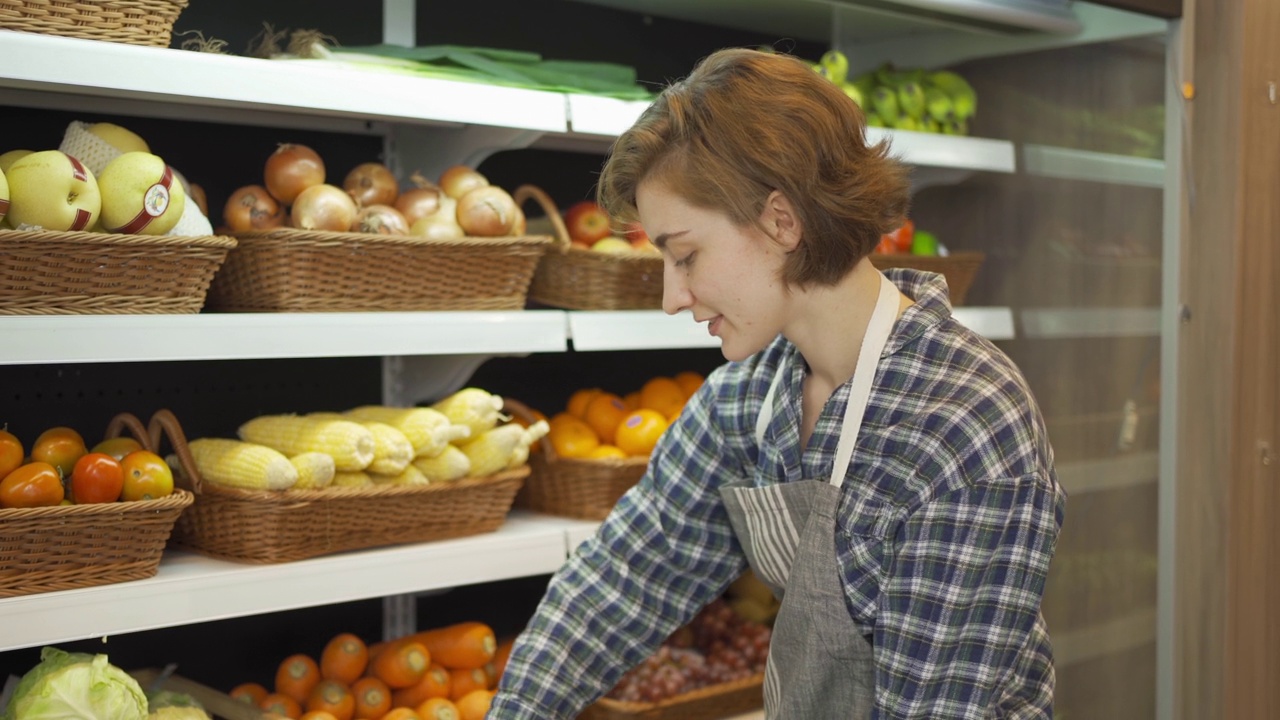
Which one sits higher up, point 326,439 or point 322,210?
point 322,210

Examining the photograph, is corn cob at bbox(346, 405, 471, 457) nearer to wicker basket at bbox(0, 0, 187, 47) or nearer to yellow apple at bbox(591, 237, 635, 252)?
yellow apple at bbox(591, 237, 635, 252)

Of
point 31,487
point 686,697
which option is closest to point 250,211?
point 31,487

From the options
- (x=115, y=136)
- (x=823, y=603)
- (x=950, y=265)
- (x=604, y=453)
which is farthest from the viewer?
(x=950, y=265)

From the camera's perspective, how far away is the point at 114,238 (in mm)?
1615

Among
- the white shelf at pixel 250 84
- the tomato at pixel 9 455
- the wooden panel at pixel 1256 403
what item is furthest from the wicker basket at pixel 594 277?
the wooden panel at pixel 1256 403

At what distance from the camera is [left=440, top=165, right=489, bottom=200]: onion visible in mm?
2100

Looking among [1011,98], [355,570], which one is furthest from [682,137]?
[1011,98]

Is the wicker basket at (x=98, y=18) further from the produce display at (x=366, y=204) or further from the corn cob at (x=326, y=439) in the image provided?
the corn cob at (x=326, y=439)

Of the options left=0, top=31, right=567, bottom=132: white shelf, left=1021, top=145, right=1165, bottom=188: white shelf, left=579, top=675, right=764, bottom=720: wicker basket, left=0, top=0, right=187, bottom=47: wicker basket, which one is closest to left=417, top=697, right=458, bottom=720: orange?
left=579, top=675, right=764, bottom=720: wicker basket

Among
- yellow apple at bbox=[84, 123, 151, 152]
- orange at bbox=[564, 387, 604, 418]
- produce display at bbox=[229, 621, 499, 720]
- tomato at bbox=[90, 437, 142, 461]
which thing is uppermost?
yellow apple at bbox=[84, 123, 151, 152]

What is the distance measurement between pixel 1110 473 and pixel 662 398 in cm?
97

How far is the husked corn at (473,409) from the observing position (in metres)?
2.08

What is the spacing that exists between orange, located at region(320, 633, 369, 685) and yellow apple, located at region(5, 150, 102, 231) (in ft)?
2.69

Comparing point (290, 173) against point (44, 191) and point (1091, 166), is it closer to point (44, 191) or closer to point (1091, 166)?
point (44, 191)
